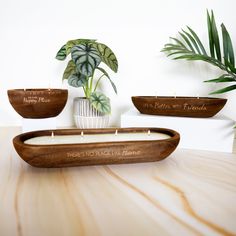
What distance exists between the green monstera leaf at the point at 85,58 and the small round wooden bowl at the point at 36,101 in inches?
4.8

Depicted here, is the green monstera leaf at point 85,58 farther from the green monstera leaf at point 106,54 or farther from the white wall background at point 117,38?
the white wall background at point 117,38

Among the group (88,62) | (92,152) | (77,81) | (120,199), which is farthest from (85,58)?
(120,199)

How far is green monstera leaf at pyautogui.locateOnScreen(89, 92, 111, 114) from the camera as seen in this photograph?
2.36 ft

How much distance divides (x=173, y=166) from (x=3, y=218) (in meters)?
0.35

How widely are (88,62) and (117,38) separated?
12.0 inches

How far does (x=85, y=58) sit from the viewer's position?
2.03ft

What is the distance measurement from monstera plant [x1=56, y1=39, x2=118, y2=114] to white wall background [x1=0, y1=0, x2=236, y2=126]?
0.15 metres

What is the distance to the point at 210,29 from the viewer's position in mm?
698

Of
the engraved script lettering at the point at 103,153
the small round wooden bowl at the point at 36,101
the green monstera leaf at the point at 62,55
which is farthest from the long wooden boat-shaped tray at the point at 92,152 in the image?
the green monstera leaf at the point at 62,55

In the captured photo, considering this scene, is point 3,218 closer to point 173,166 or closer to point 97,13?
point 173,166

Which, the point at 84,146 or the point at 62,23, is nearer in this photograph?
the point at 84,146

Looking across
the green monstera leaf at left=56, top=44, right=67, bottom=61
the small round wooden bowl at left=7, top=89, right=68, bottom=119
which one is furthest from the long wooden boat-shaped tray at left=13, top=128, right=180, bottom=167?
the green monstera leaf at left=56, top=44, right=67, bottom=61

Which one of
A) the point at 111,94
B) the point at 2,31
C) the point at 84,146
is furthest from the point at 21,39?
the point at 84,146

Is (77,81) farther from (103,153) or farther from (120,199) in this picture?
(120,199)
